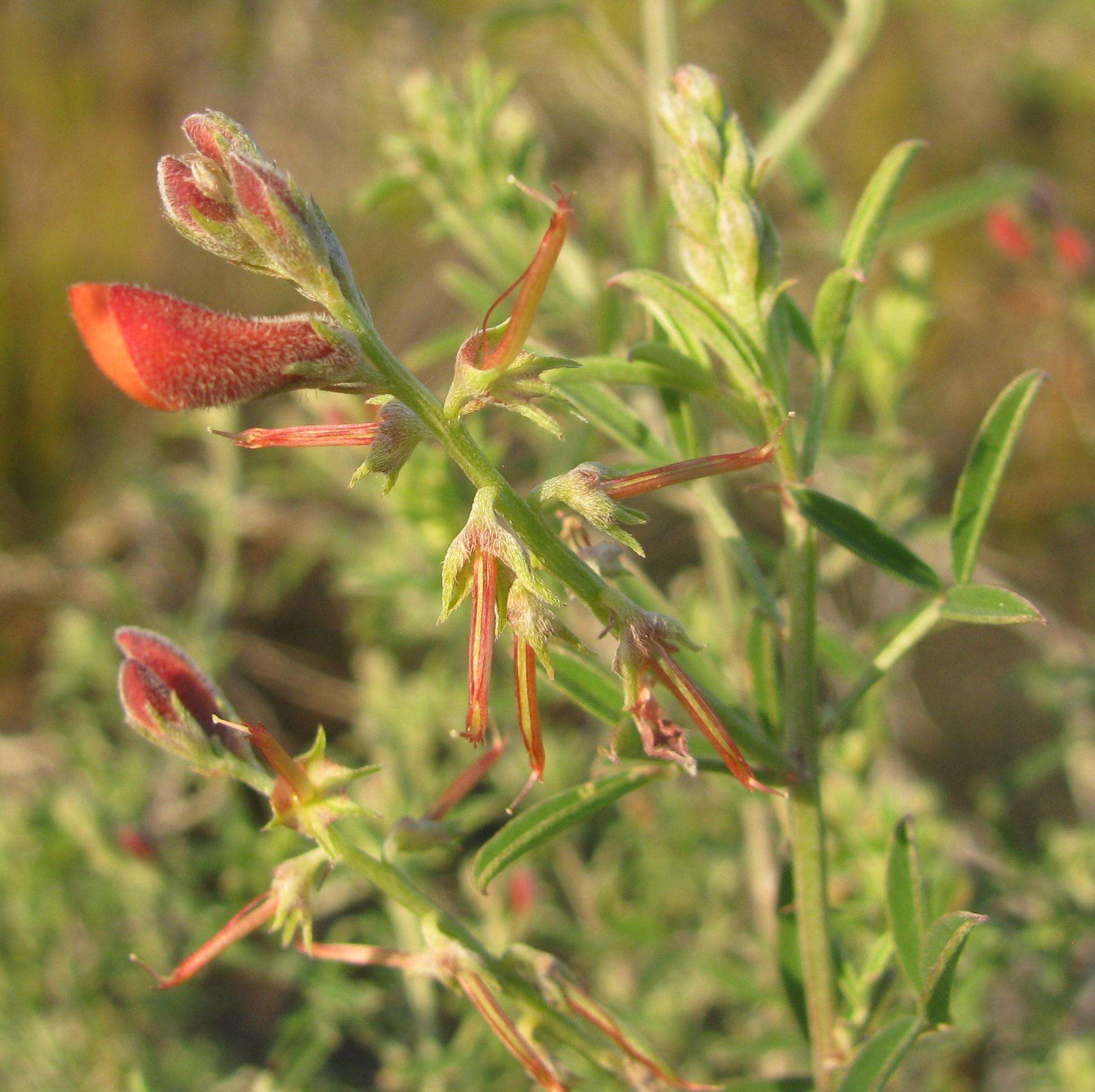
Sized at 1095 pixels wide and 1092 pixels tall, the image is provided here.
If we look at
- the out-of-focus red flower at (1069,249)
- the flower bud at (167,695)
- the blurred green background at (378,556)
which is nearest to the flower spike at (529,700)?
the flower bud at (167,695)

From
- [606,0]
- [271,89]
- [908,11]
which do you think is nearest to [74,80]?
[271,89]

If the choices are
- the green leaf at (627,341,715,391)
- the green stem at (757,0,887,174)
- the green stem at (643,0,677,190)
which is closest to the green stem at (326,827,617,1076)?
the green leaf at (627,341,715,391)

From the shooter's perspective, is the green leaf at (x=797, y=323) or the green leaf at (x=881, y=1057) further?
the green leaf at (x=797, y=323)

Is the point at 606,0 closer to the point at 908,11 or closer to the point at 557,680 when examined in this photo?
the point at 908,11

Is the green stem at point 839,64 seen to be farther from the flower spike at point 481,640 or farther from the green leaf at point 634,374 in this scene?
the flower spike at point 481,640

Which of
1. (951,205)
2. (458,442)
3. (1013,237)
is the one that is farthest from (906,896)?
(1013,237)

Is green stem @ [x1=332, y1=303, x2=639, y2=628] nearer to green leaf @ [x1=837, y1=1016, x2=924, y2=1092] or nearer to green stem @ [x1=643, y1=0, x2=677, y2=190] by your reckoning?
green leaf @ [x1=837, y1=1016, x2=924, y2=1092]

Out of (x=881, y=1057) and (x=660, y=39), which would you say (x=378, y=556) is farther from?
(x=881, y=1057)
